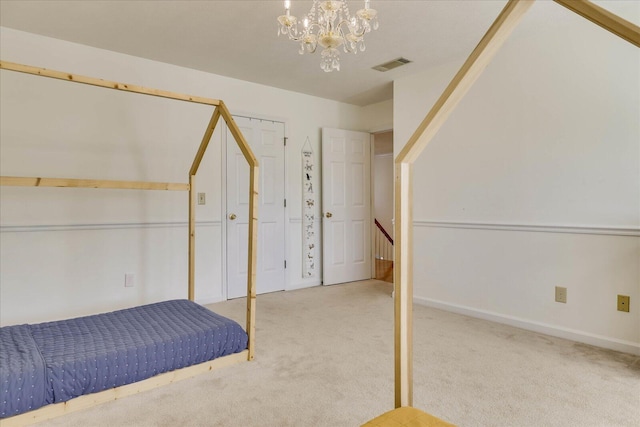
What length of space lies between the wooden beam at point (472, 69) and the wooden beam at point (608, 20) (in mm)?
127

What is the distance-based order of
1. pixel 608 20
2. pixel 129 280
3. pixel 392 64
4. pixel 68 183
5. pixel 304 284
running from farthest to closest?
pixel 304 284, pixel 392 64, pixel 129 280, pixel 68 183, pixel 608 20

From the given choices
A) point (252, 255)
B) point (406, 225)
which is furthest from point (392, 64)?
point (406, 225)

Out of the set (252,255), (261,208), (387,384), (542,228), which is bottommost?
(387,384)

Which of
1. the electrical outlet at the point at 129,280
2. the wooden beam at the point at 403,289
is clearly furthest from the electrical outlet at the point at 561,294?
the electrical outlet at the point at 129,280

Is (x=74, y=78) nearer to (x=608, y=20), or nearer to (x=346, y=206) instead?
(x=608, y=20)

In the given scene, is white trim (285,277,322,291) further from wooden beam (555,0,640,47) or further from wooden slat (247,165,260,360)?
wooden beam (555,0,640,47)

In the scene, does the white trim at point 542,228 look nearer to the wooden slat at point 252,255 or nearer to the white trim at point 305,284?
the white trim at point 305,284

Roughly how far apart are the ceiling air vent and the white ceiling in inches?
3.4

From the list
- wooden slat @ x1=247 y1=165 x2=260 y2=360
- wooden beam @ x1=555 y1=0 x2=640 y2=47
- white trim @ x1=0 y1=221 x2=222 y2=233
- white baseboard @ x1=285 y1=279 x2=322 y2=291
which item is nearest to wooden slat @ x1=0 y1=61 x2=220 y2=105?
wooden slat @ x1=247 y1=165 x2=260 y2=360

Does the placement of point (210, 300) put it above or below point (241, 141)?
below

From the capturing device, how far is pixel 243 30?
9.68 feet

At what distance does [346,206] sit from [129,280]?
2718 millimetres

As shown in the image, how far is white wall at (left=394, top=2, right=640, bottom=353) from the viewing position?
8.54 ft

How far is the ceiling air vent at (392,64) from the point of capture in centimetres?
354
